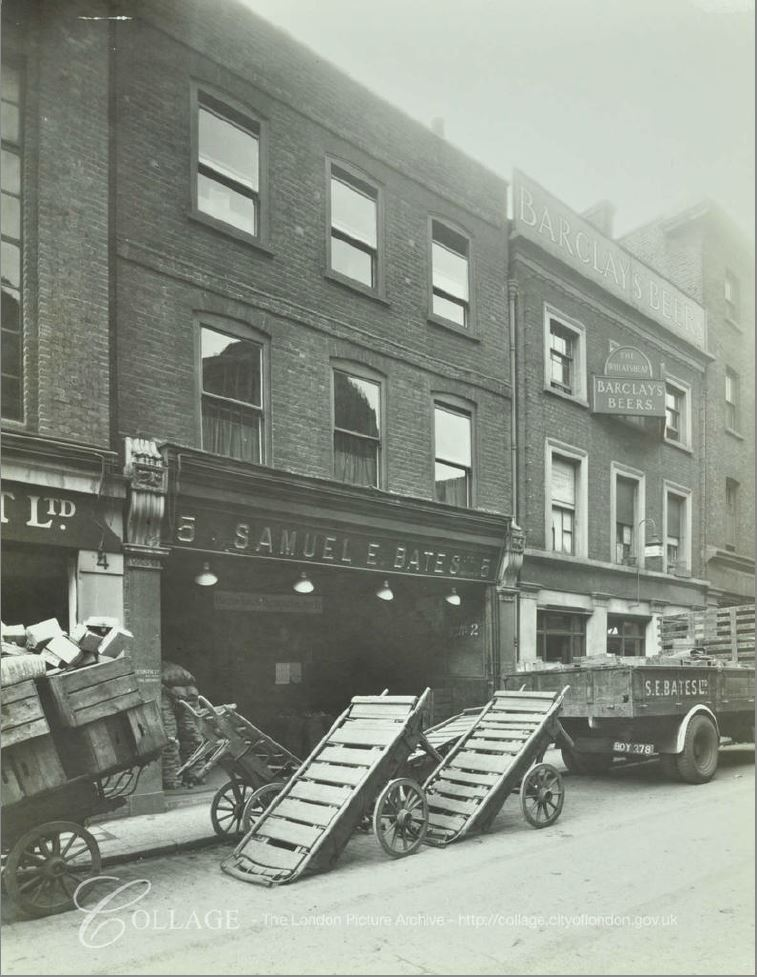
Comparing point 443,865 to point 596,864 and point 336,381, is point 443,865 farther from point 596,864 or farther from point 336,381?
point 336,381

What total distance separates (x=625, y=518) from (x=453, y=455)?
4788 mm

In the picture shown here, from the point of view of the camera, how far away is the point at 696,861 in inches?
258

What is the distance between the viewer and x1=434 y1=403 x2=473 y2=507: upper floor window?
1340 centimetres

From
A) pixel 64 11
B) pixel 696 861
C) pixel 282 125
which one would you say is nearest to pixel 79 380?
pixel 64 11

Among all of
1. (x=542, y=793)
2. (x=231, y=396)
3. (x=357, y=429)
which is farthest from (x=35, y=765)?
(x=357, y=429)

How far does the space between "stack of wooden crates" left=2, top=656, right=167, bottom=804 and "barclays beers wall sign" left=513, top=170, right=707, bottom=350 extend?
996cm

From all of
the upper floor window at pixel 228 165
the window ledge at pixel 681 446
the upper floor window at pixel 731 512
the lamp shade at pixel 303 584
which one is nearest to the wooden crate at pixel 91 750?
the lamp shade at pixel 303 584

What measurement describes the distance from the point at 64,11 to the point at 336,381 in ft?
17.8

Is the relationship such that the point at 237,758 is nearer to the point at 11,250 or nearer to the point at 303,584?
the point at 303,584

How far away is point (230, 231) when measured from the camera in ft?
33.6

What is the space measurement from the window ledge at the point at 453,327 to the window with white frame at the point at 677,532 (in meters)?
5.55

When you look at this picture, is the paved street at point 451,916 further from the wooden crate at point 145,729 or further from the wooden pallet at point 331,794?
the wooden crate at point 145,729

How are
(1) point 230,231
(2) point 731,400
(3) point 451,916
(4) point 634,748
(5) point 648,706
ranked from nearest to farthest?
(3) point 451,916
(5) point 648,706
(1) point 230,231
(4) point 634,748
(2) point 731,400

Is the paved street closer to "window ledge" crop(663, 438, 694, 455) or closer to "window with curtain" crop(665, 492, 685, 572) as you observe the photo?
"window with curtain" crop(665, 492, 685, 572)
